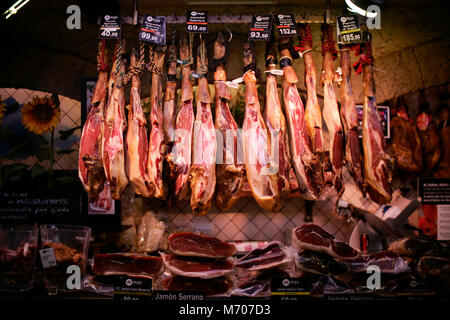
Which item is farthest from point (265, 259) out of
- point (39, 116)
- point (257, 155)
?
point (39, 116)

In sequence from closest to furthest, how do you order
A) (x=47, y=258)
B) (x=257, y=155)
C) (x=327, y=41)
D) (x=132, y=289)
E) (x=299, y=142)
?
1. (x=132, y=289)
2. (x=47, y=258)
3. (x=257, y=155)
4. (x=299, y=142)
5. (x=327, y=41)

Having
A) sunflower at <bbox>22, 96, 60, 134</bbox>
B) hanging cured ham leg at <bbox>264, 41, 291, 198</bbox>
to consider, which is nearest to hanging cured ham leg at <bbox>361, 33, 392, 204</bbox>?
hanging cured ham leg at <bbox>264, 41, 291, 198</bbox>

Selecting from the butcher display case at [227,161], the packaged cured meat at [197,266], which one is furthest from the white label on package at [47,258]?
the packaged cured meat at [197,266]

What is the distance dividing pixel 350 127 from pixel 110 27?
2.06 m

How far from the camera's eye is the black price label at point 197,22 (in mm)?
3062

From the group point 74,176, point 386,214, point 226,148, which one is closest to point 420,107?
point 386,214

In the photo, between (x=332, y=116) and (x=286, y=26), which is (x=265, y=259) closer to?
(x=332, y=116)

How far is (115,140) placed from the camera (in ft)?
9.68

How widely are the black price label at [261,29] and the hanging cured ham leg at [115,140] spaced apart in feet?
3.57

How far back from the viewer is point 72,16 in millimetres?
3668

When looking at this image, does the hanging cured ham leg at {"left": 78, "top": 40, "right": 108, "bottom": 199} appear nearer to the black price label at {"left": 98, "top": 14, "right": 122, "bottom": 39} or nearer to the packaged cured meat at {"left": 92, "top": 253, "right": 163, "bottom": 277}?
the black price label at {"left": 98, "top": 14, "right": 122, "bottom": 39}

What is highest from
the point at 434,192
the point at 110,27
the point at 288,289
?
the point at 110,27

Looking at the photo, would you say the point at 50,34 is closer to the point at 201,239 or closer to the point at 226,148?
the point at 226,148

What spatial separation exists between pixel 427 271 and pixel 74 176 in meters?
3.10
